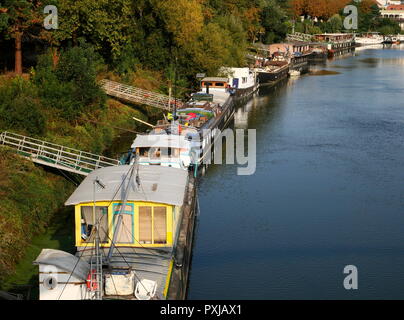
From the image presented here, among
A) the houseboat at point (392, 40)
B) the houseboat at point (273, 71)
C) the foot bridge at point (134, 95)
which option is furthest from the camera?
the houseboat at point (392, 40)

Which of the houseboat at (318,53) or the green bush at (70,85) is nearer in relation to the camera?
the green bush at (70,85)

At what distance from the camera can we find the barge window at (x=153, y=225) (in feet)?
55.4

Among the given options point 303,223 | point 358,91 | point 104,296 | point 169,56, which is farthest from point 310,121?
point 104,296

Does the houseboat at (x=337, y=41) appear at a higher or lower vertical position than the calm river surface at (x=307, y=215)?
higher

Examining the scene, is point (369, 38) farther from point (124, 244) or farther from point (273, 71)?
point (124, 244)

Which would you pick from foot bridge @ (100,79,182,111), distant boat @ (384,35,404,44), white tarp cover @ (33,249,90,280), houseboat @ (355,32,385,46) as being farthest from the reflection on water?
distant boat @ (384,35,404,44)

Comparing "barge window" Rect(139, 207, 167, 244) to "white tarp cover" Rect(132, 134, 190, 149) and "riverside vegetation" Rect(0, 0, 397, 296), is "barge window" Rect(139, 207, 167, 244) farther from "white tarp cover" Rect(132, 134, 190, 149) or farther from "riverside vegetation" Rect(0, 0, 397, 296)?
"white tarp cover" Rect(132, 134, 190, 149)

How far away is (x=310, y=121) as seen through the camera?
44438 mm

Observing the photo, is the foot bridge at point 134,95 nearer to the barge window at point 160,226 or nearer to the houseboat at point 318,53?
the barge window at point 160,226

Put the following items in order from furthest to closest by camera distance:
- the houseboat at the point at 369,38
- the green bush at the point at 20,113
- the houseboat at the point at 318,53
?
the houseboat at the point at 369,38 < the houseboat at the point at 318,53 < the green bush at the point at 20,113

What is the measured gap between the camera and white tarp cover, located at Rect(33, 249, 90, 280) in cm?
1399

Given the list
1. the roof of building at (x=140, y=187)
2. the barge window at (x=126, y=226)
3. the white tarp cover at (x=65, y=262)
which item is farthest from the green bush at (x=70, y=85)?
the white tarp cover at (x=65, y=262)

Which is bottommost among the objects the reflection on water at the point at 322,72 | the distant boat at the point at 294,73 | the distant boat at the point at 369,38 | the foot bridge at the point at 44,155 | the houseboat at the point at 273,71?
the foot bridge at the point at 44,155

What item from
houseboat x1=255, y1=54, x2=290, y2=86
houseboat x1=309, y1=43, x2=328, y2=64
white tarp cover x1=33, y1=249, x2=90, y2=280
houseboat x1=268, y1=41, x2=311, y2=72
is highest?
houseboat x1=309, y1=43, x2=328, y2=64
